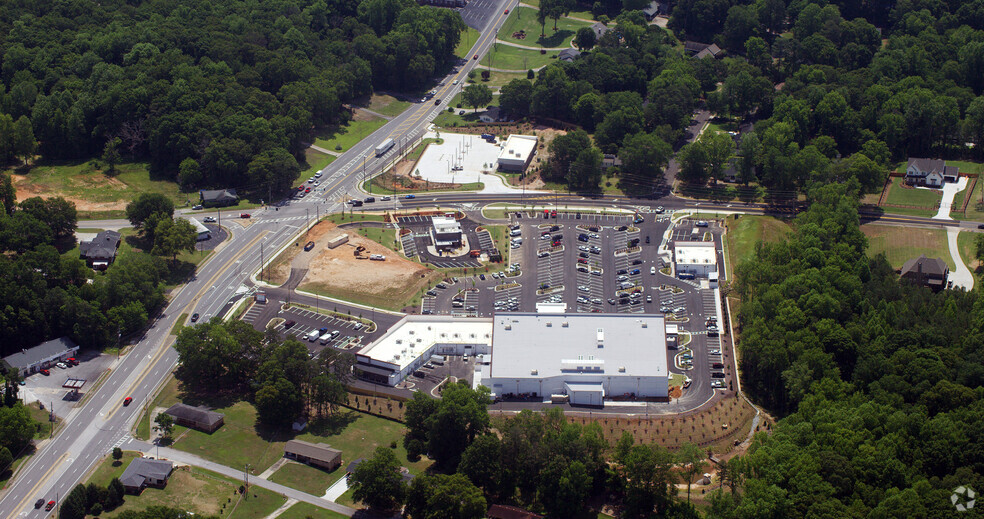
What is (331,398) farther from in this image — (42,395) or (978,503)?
(978,503)

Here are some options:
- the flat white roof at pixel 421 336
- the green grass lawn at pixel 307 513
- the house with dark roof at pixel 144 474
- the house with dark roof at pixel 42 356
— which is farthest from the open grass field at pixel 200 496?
the flat white roof at pixel 421 336

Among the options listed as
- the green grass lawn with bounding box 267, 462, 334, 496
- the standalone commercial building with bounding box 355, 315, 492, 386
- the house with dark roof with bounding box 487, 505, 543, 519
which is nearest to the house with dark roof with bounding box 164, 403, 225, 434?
the green grass lawn with bounding box 267, 462, 334, 496

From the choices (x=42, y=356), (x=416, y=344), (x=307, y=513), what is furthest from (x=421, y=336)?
(x=42, y=356)

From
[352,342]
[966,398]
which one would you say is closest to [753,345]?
[966,398]

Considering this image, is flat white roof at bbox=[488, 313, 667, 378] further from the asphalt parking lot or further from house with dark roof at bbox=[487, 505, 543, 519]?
the asphalt parking lot

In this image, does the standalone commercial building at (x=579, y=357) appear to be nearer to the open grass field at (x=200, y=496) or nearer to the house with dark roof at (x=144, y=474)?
the open grass field at (x=200, y=496)
